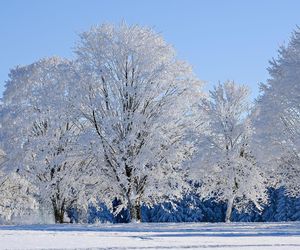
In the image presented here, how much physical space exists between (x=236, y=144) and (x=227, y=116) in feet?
6.63

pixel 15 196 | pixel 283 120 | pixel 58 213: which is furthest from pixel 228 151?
pixel 15 196

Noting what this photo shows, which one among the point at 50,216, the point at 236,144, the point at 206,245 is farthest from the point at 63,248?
the point at 50,216

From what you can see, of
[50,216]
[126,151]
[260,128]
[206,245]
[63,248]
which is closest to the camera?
[63,248]

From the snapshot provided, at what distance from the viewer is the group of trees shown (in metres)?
28.5

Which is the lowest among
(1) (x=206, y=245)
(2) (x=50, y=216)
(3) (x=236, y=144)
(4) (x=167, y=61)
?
(1) (x=206, y=245)

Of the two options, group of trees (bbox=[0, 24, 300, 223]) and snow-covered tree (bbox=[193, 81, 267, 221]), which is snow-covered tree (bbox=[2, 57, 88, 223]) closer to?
group of trees (bbox=[0, 24, 300, 223])

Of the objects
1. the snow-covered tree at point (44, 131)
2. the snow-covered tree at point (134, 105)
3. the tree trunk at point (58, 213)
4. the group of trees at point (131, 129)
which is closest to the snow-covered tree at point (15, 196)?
the group of trees at point (131, 129)

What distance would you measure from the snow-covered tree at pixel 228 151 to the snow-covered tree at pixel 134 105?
4.46 metres

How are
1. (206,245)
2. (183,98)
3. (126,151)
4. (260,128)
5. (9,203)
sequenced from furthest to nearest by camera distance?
(9,203), (260,128), (183,98), (126,151), (206,245)

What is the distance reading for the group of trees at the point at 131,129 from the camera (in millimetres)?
28516

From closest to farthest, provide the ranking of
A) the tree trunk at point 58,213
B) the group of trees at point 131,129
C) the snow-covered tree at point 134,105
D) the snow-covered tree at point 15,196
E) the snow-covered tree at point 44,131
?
the snow-covered tree at point 134,105, the group of trees at point 131,129, the snow-covered tree at point 44,131, the tree trunk at point 58,213, the snow-covered tree at point 15,196

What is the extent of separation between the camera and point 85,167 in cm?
3206

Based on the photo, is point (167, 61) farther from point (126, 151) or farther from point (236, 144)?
point (236, 144)

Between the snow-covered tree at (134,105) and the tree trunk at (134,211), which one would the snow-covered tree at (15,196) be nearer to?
the snow-covered tree at (134,105)
